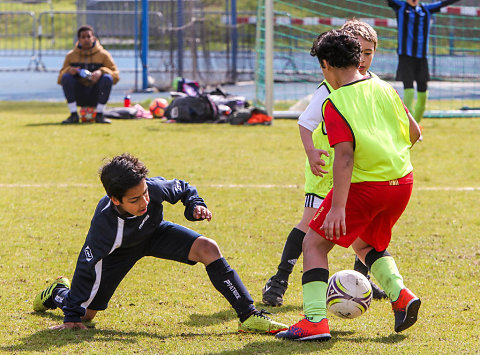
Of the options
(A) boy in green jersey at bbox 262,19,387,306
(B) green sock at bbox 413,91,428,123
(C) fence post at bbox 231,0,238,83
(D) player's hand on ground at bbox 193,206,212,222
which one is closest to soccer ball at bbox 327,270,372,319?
(A) boy in green jersey at bbox 262,19,387,306

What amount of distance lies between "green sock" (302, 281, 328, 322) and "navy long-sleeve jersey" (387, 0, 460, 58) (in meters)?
7.87

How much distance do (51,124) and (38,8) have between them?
2089 cm

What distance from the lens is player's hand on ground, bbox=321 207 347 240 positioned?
3543mm

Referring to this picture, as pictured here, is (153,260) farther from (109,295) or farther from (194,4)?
(194,4)

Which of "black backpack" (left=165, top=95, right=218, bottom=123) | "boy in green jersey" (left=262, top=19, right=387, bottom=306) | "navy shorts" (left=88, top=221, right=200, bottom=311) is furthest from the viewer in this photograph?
"black backpack" (left=165, top=95, right=218, bottom=123)

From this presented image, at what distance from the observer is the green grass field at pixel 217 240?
379 centimetres

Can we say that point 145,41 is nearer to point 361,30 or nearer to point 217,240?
point 217,240

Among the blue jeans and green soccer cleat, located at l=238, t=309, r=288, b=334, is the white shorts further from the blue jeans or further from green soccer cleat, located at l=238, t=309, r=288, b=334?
the blue jeans

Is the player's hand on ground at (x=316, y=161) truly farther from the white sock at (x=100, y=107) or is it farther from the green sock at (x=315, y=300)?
the white sock at (x=100, y=107)

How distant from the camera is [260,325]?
12.8ft

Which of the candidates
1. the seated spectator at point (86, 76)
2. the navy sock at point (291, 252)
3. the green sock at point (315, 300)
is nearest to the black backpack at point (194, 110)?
the seated spectator at point (86, 76)

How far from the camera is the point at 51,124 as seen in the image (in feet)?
39.3

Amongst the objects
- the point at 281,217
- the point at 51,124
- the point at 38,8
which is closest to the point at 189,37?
the point at 51,124

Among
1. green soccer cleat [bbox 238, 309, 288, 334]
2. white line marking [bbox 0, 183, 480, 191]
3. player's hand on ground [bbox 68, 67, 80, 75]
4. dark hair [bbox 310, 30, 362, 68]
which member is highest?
player's hand on ground [bbox 68, 67, 80, 75]
